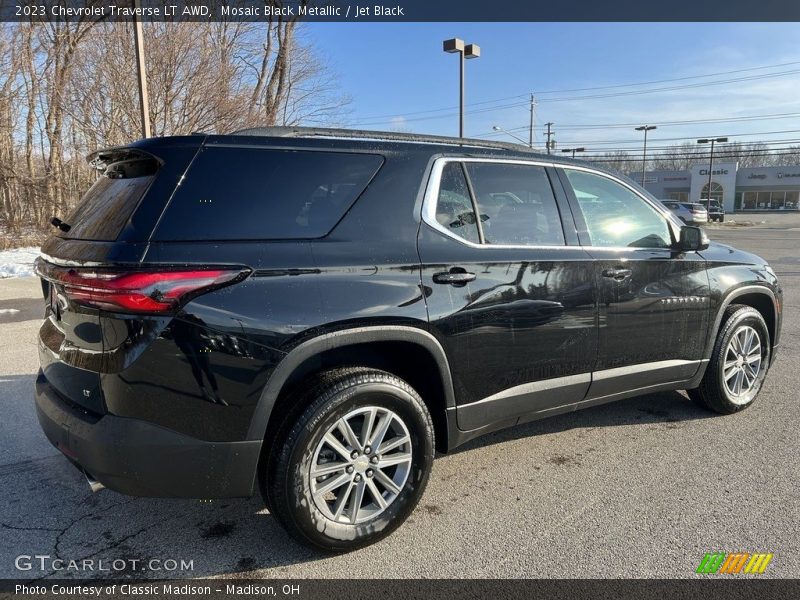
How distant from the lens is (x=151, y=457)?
2271 mm

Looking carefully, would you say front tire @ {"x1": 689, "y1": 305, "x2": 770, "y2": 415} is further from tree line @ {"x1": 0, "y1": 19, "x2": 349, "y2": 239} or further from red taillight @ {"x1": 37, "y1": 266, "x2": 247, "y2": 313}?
tree line @ {"x1": 0, "y1": 19, "x2": 349, "y2": 239}

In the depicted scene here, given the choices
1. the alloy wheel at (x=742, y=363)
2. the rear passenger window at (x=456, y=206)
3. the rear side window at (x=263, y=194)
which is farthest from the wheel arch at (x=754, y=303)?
the rear side window at (x=263, y=194)

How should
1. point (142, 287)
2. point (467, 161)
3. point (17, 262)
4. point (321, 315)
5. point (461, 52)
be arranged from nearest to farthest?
1. point (142, 287)
2. point (321, 315)
3. point (467, 161)
4. point (17, 262)
5. point (461, 52)

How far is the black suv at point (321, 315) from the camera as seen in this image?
2268 mm

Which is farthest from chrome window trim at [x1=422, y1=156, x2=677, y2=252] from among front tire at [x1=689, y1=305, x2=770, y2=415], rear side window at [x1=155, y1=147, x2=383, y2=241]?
front tire at [x1=689, y1=305, x2=770, y2=415]

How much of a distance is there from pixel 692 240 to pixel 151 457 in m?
3.55

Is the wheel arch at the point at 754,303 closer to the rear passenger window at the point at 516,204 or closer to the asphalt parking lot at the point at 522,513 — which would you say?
the asphalt parking lot at the point at 522,513

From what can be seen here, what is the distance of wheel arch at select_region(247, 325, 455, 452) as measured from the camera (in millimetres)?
2410

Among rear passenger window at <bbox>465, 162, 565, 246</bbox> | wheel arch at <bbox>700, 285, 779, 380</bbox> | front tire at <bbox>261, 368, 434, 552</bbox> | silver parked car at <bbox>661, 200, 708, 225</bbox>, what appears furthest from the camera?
silver parked car at <bbox>661, 200, 708, 225</bbox>

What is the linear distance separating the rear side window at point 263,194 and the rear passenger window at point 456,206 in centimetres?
41

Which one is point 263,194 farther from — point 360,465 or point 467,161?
point 360,465

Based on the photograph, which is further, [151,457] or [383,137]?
[383,137]

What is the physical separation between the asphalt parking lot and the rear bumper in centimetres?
47

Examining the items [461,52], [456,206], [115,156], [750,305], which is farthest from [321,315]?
[461,52]
